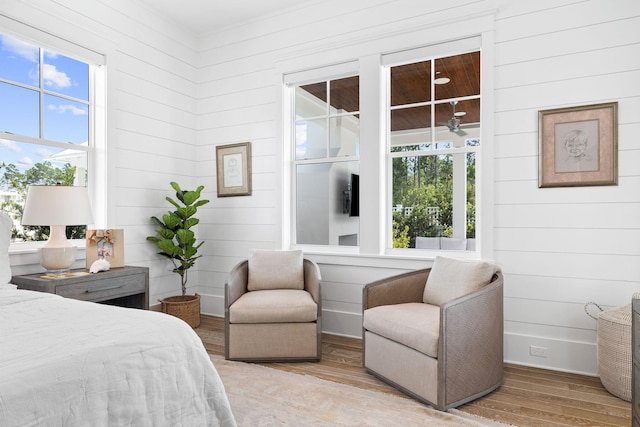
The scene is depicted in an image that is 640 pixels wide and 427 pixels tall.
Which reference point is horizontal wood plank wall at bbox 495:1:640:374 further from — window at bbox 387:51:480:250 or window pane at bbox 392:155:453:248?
window pane at bbox 392:155:453:248

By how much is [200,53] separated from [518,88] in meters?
3.29

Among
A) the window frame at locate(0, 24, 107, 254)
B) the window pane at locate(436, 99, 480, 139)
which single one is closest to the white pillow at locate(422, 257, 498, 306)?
the window pane at locate(436, 99, 480, 139)

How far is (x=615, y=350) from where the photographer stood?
2.40 m

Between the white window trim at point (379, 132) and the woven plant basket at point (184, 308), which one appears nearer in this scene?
the white window trim at point (379, 132)

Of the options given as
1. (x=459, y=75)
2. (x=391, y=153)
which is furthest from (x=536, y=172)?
(x=391, y=153)

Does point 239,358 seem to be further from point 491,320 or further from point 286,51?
point 286,51

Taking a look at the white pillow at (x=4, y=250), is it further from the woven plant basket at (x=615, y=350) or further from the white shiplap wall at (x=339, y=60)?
the woven plant basket at (x=615, y=350)

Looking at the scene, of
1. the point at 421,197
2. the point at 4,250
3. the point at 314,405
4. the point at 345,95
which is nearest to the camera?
the point at 4,250

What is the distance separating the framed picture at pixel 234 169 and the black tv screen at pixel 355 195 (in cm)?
109

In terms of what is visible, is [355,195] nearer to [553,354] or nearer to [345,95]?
[345,95]

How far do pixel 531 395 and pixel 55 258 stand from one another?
3.26 metres

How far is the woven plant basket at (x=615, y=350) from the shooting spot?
235 cm

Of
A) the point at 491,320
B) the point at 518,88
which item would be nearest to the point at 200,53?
the point at 518,88

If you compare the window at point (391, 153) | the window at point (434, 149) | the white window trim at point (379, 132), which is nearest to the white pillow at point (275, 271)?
the white window trim at point (379, 132)
